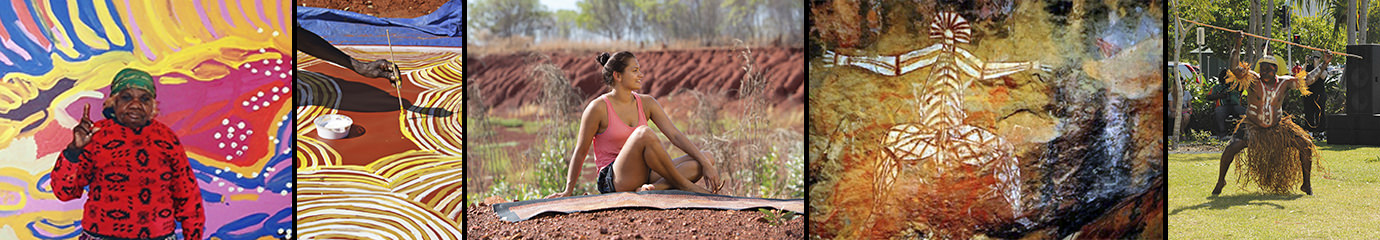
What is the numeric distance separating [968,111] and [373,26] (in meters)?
3.47

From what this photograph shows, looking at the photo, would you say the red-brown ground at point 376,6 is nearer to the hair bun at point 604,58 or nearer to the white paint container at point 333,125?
the white paint container at point 333,125

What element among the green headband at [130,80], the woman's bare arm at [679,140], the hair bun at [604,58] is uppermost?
the hair bun at [604,58]

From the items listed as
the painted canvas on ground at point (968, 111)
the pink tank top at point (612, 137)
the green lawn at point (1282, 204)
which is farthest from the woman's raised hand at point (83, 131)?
the green lawn at point (1282, 204)

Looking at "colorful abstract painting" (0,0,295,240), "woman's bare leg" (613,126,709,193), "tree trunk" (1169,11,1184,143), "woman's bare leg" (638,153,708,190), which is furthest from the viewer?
"tree trunk" (1169,11,1184,143)

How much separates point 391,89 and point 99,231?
177 cm

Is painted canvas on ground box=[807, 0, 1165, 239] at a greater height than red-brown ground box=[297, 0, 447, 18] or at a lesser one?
lesser

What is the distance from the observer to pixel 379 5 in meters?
5.08

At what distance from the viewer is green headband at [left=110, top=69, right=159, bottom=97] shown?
16.2ft

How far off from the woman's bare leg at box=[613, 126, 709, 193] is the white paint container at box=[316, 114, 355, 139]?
5.41ft

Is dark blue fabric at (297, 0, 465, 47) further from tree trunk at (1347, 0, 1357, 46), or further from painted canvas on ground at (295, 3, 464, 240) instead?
tree trunk at (1347, 0, 1357, 46)

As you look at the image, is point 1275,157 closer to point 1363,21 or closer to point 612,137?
point 1363,21

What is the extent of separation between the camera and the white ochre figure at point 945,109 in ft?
18.0

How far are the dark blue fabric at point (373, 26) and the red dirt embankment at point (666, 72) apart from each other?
4.77ft

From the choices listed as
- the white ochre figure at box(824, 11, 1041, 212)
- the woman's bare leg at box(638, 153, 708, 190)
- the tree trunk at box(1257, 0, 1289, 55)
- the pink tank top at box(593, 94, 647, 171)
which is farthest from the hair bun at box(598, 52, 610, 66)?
the tree trunk at box(1257, 0, 1289, 55)
